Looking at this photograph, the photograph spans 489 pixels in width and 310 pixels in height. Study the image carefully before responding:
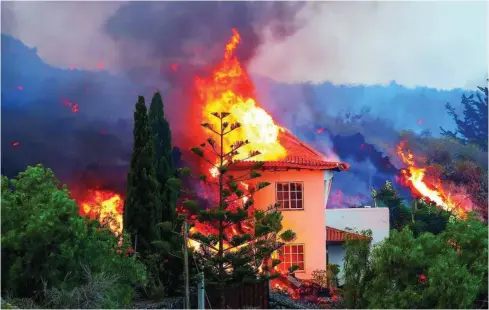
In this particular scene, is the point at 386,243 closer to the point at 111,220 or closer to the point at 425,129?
the point at 425,129

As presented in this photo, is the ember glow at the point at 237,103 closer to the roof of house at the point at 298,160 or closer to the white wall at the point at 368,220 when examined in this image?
the roof of house at the point at 298,160

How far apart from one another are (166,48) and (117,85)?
0.86 metres

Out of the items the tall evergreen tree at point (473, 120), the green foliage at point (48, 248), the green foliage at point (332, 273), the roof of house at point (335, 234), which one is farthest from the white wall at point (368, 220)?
the green foliage at point (48, 248)

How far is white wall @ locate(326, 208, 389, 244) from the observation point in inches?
431

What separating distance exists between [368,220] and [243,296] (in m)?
2.30

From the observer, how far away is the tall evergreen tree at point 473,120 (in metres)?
10.8

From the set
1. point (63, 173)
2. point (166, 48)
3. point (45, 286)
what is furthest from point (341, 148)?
point (45, 286)

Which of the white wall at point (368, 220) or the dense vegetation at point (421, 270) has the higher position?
the white wall at point (368, 220)

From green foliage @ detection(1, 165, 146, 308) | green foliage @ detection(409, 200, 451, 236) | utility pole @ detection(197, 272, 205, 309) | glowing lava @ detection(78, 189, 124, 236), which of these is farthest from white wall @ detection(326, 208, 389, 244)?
green foliage @ detection(1, 165, 146, 308)

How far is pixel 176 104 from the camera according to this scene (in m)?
10.5

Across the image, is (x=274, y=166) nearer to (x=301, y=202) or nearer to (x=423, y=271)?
A: (x=301, y=202)

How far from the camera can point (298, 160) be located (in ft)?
34.8

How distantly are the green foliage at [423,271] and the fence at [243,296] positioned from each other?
127cm

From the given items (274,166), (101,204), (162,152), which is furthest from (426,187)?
(101,204)
